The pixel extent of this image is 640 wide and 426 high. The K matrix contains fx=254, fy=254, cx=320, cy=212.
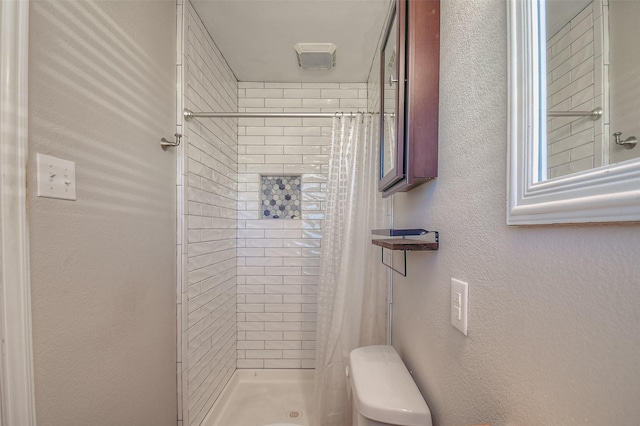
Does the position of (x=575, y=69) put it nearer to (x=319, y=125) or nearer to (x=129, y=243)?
(x=129, y=243)

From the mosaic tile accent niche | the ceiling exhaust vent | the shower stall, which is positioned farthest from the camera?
the mosaic tile accent niche

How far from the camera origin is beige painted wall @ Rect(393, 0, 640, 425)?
320 millimetres

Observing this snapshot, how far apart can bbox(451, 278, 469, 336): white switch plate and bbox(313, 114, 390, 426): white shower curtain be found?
78cm

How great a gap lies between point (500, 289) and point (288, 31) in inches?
69.4

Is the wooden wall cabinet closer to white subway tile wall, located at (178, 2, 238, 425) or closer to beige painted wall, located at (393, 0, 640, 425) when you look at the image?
beige painted wall, located at (393, 0, 640, 425)

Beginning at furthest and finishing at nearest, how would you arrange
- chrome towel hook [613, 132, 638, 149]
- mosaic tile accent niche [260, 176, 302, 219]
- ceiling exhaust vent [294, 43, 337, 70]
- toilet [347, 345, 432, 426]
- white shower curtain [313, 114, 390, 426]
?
mosaic tile accent niche [260, 176, 302, 219], ceiling exhaust vent [294, 43, 337, 70], white shower curtain [313, 114, 390, 426], toilet [347, 345, 432, 426], chrome towel hook [613, 132, 638, 149]

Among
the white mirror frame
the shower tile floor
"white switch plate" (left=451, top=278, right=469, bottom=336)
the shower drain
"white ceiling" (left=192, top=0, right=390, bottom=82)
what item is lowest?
the shower drain

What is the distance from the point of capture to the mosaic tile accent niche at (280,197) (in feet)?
7.04

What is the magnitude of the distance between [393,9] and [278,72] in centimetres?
119

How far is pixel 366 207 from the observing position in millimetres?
1499

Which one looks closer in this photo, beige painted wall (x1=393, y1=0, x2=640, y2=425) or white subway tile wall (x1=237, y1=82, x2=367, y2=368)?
beige painted wall (x1=393, y1=0, x2=640, y2=425)

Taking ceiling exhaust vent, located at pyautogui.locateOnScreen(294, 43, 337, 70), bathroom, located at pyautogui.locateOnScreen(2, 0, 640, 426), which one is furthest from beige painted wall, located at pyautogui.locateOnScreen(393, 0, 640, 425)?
ceiling exhaust vent, located at pyautogui.locateOnScreen(294, 43, 337, 70)

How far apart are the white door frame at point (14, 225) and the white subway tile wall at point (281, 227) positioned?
1482mm

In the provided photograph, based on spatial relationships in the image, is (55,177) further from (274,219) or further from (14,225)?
(274,219)
